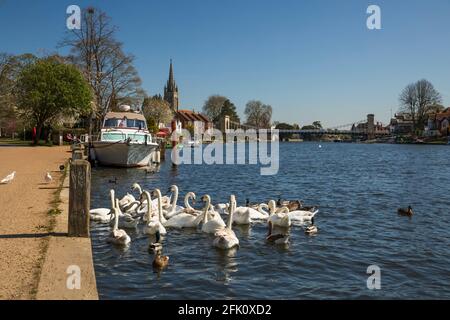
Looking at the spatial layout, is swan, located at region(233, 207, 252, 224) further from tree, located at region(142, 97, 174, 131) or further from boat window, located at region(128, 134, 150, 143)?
tree, located at region(142, 97, 174, 131)

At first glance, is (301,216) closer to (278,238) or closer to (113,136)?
(278,238)

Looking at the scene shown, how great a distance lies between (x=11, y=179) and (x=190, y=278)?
1207 centimetres

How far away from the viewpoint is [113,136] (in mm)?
33438

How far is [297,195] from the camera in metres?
22.4

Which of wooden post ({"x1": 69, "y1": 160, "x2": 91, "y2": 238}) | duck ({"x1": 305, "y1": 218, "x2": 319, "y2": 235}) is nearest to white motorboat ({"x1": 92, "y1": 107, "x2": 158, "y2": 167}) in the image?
duck ({"x1": 305, "y1": 218, "x2": 319, "y2": 235})

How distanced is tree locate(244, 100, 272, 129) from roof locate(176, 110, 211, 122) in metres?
20.4

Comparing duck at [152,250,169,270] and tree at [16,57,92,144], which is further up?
tree at [16,57,92,144]

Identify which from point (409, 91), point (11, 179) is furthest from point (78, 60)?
point (409, 91)

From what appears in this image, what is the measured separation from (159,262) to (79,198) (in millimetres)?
2054

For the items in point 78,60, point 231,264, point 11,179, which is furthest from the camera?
point 78,60

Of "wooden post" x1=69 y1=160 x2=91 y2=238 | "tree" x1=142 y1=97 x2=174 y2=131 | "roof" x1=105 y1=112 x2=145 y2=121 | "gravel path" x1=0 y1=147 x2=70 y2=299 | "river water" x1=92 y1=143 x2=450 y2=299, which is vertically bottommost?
"river water" x1=92 y1=143 x2=450 y2=299

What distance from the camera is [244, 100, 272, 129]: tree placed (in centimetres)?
17825
